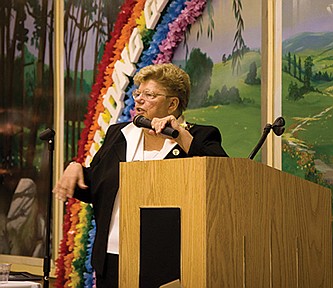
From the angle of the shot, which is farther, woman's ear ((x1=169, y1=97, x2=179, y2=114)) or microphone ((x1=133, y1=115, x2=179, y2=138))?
woman's ear ((x1=169, y1=97, x2=179, y2=114))

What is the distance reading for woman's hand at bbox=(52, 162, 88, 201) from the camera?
326cm

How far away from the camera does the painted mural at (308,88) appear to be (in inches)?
159

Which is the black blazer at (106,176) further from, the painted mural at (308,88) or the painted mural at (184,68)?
the painted mural at (184,68)

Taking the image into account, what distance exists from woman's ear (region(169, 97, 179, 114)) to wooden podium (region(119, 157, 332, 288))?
0.67m

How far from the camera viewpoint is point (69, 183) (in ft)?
10.8

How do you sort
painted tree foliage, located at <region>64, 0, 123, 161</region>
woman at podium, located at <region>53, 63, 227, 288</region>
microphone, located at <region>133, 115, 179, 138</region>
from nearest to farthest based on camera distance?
microphone, located at <region>133, 115, 179, 138</region>, woman at podium, located at <region>53, 63, 227, 288</region>, painted tree foliage, located at <region>64, 0, 123, 161</region>

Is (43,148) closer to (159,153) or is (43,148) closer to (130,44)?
(130,44)

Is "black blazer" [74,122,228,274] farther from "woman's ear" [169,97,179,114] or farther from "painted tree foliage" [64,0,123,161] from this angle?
"painted tree foliage" [64,0,123,161]

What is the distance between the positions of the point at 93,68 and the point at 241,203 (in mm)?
3279

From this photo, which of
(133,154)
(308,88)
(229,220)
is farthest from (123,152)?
(308,88)

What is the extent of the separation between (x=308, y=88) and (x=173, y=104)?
914 mm

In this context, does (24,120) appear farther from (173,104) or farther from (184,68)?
(173,104)

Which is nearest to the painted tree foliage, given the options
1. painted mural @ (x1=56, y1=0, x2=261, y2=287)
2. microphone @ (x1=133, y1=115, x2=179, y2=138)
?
painted mural @ (x1=56, y1=0, x2=261, y2=287)

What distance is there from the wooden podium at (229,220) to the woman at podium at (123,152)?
43cm
